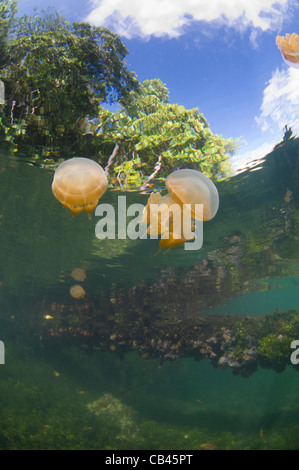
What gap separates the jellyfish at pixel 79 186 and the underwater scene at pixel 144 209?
0.02m

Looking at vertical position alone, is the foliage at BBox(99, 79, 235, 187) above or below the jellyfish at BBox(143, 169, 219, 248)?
above

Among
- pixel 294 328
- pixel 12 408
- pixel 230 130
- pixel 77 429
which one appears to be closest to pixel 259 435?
pixel 294 328

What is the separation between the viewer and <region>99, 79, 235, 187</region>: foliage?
6059 mm

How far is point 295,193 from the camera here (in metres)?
10.2

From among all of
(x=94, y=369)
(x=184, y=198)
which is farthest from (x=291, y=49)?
(x=94, y=369)

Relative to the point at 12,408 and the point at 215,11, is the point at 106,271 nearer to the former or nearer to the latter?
the point at 12,408

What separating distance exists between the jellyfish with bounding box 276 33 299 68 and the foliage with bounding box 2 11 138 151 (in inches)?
106

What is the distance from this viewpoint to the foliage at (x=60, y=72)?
4941 millimetres

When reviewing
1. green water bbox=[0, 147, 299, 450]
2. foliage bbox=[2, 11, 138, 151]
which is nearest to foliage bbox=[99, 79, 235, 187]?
foliage bbox=[2, 11, 138, 151]

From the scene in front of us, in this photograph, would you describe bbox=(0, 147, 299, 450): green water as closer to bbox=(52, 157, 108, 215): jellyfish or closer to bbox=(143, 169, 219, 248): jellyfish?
bbox=(52, 157, 108, 215): jellyfish

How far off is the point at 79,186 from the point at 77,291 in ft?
61.9

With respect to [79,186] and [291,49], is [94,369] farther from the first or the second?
[291,49]

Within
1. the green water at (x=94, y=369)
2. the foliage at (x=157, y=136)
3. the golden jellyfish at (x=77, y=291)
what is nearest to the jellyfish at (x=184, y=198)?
A: the foliage at (x=157, y=136)

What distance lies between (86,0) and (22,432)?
12.5m
